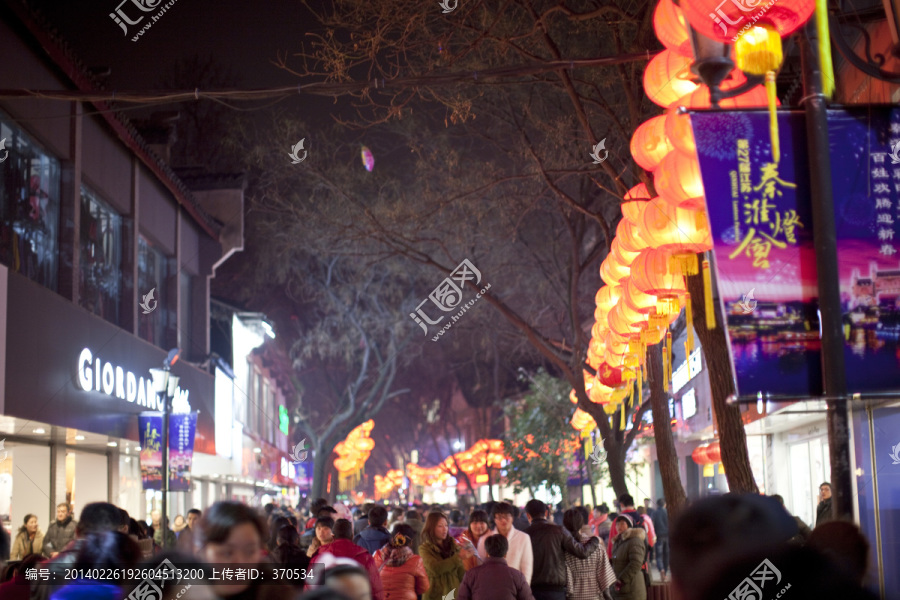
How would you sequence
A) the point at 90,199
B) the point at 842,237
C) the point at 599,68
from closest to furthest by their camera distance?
1. the point at 842,237
2. the point at 599,68
3. the point at 90,199

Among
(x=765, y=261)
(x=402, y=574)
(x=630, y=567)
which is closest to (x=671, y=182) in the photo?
(x=765, y=261)

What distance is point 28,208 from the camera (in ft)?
48.7

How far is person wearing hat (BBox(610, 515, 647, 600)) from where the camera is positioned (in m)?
11.8

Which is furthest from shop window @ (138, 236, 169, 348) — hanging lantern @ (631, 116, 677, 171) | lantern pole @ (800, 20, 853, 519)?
lantern pole @ (800, 20, 853, 519)

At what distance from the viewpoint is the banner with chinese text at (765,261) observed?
18.9ft

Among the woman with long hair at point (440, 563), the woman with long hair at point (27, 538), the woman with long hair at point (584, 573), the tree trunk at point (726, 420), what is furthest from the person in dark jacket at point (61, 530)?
the tree trunk at point (726, 420)

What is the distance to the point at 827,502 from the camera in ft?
41.0

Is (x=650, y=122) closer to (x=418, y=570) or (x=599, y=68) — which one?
(x=418, y=570)

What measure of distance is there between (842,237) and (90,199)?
15.4 meters

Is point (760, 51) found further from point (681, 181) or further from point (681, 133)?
point (681, 181)

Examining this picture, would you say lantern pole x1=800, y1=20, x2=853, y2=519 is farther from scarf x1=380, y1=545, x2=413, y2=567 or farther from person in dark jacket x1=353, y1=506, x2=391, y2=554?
person in dark jacket x1=353, y1=506, x2=391, y2=554

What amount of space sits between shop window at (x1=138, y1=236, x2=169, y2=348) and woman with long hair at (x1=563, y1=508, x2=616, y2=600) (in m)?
13.7

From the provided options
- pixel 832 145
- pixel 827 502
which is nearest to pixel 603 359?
pixel 827 502

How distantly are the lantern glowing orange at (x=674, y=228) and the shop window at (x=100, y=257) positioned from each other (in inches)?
451
